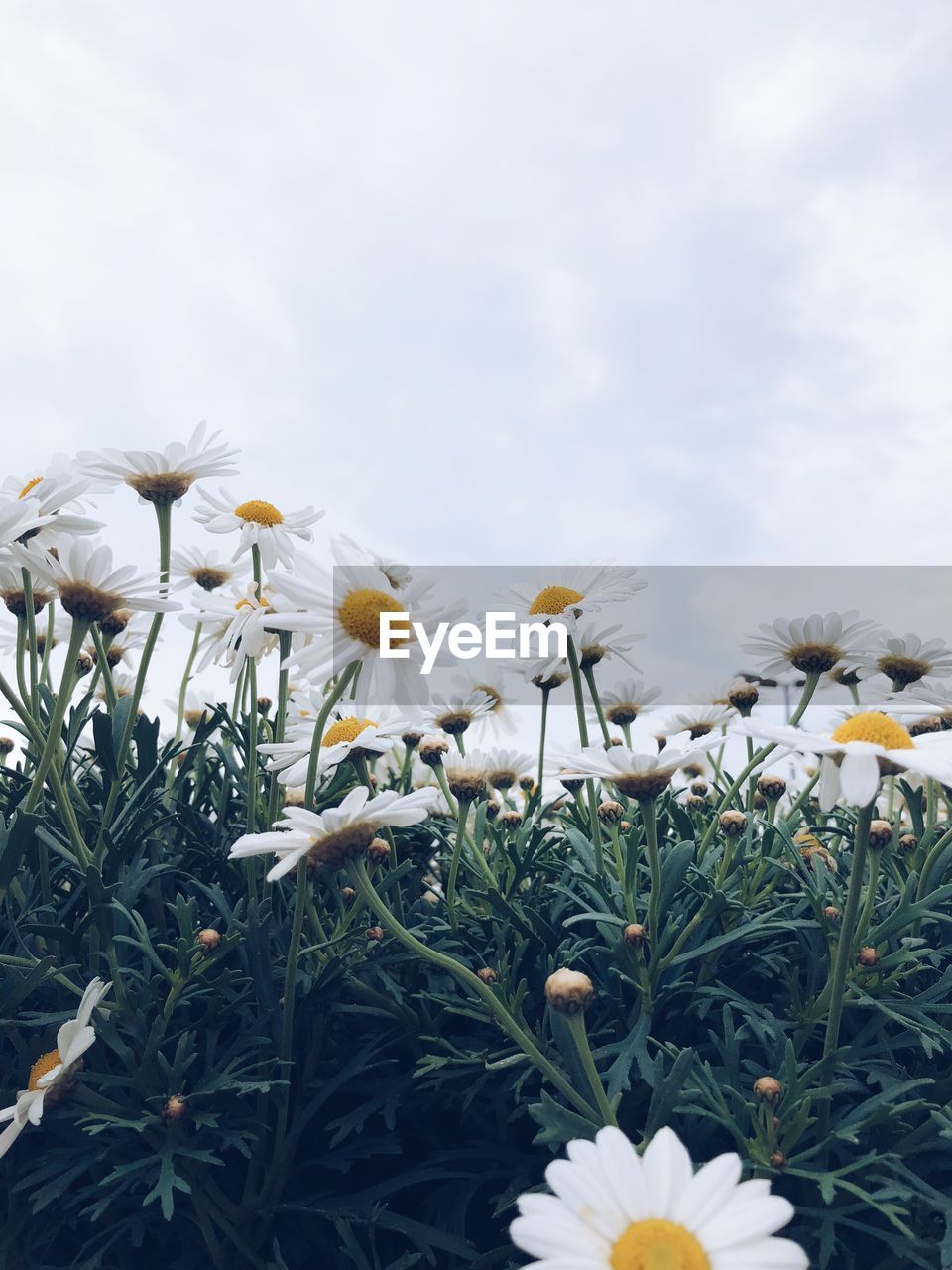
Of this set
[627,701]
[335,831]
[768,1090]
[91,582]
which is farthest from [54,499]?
[627,701]

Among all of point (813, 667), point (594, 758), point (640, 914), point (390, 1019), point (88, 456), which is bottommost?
point (390, 1019)

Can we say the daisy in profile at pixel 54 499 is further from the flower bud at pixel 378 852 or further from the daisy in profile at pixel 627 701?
the daisy in profile at pixel 627 701

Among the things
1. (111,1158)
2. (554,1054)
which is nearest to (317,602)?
(554,1054)

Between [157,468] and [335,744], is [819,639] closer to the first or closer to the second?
[335,744]

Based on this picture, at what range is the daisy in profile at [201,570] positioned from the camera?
257 centimetres

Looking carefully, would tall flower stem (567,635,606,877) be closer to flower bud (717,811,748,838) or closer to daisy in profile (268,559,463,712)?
flower bud (717,811,748,838)

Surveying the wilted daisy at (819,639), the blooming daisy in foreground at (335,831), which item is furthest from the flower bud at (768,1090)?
the wilted daisy at (819,639)

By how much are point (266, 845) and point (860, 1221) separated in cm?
103

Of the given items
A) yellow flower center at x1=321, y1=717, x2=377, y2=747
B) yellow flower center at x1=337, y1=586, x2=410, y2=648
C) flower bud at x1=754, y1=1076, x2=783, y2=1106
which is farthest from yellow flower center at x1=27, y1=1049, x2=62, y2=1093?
flower bud at x1=754, y1=1076, x2=783, y2=1106

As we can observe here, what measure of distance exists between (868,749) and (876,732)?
104mm

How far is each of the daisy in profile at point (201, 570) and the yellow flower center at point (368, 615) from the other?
1.16m

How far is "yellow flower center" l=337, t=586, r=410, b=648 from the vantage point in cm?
145

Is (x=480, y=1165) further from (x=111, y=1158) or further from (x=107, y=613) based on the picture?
(x=107, y=613)

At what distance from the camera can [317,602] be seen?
1481 mm
